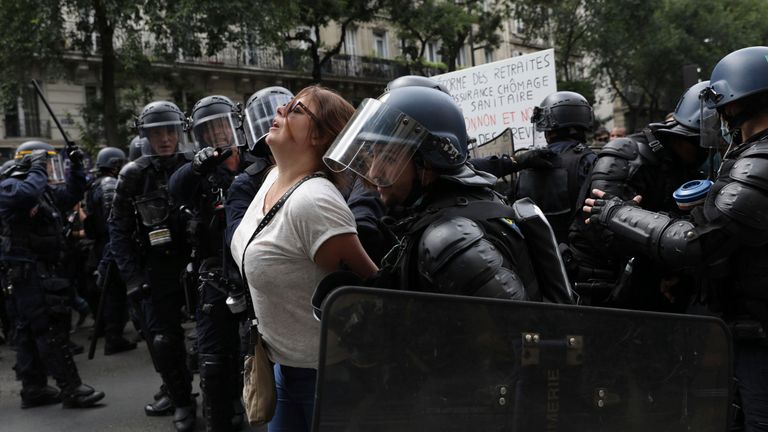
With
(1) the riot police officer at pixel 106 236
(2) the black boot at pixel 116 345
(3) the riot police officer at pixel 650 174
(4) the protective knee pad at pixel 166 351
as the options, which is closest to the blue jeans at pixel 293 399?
(3) the riot police officer at pixel 650 174

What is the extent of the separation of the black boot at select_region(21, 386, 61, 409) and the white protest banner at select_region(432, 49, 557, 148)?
12.9 feet

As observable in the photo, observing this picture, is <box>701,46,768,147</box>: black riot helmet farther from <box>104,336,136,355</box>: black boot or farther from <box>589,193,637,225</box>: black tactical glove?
<box>104,336,136,355</box>: black boot

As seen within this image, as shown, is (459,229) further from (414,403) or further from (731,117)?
(731,117)

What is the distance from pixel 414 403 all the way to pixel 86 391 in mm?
4740

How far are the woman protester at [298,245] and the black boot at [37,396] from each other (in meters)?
3.91

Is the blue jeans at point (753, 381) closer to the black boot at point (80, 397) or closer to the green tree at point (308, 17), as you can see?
the black boot at point (80, 397)

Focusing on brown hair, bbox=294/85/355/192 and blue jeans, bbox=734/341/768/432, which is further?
blue jeans, bbox=734/341/768/432

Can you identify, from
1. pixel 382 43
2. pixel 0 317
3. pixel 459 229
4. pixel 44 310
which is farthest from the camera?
pixel 382 43

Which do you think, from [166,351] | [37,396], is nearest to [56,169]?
[37,396]

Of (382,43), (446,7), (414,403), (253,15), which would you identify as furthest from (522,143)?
(382,43)

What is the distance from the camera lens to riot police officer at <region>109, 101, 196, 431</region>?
178 inches

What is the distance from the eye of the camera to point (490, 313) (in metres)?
1.29

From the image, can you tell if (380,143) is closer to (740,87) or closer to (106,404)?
(740,87)

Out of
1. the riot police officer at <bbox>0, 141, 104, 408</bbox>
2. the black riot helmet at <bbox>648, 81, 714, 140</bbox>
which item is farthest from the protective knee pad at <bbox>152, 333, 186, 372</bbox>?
the black riot helmet at <bbox>648, 81, 714, 140</bbox>
